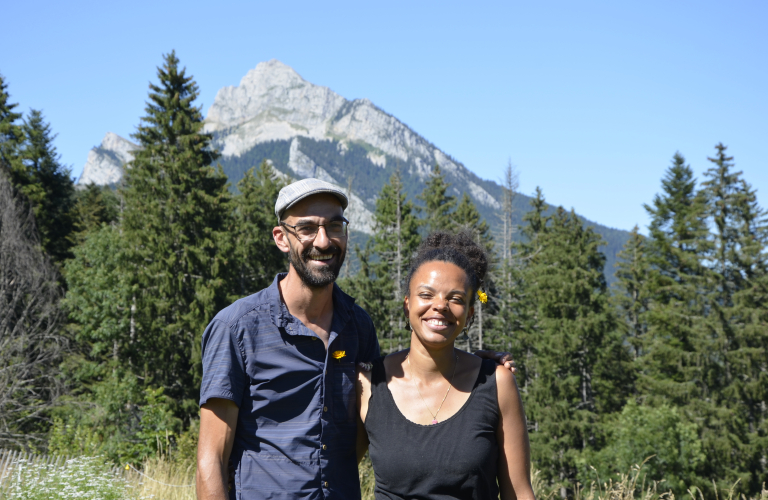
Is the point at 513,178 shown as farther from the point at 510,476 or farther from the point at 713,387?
the point at 510,476

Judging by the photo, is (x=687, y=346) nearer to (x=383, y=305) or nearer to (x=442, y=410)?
(x=383, y=305)

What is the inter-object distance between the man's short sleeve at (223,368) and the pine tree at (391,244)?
1110 inches

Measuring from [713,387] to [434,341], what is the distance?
29.2 metres

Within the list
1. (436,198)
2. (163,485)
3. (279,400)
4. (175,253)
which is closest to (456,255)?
(279,400)

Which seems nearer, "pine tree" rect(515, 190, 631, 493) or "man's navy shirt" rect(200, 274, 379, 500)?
"man's navy shirt" rect(200, 274, 379, 500)

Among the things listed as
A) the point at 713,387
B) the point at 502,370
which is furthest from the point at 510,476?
the point at 713,387

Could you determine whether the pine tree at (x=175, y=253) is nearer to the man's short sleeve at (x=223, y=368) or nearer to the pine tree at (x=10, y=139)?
the pine tree at (x=10, y=139)

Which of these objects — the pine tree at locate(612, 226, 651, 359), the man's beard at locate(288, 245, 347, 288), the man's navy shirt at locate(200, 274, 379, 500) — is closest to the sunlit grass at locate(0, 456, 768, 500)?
the man's navy shirt at locate(200, 274, 379, 500)

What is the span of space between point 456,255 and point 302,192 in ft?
2.52

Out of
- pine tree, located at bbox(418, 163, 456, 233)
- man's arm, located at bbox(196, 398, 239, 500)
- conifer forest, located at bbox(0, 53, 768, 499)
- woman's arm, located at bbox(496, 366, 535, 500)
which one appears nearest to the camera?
man's arm, located at bbox(196, 398, 239, 500)

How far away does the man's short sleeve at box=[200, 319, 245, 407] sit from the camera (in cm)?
256

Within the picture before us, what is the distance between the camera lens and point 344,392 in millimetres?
2820

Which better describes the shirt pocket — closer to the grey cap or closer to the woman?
the woman

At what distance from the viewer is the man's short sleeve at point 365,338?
310 centimetres
